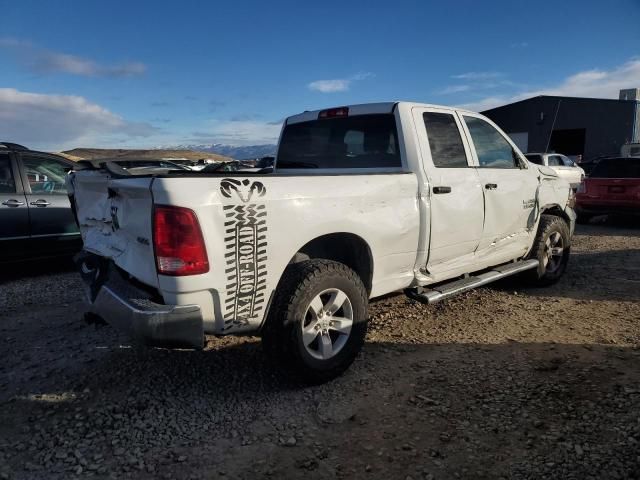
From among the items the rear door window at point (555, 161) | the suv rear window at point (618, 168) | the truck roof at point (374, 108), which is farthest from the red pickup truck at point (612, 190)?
the truck roof at point (374, 108)

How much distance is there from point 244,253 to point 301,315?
0.58 m

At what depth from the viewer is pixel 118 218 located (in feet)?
10.2

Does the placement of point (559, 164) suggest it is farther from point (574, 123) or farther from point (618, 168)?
point (574, 123)

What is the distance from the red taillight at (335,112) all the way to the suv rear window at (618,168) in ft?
29.4

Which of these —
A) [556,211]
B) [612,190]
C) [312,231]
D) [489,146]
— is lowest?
[612,190]

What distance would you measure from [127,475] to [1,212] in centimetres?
481

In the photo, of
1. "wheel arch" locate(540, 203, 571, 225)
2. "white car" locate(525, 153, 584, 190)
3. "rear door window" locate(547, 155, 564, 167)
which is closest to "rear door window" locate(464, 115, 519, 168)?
"wheel arch" locate(540, 203, 571, 225)

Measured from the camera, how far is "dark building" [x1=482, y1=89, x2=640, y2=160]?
26.5 meters

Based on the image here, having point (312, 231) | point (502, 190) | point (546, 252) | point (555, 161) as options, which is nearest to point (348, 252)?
point (312, 231)

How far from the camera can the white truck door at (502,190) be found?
4539 mm

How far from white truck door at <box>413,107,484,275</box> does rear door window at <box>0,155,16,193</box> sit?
516 cm

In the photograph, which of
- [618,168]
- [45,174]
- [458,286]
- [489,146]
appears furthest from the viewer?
[618,168]

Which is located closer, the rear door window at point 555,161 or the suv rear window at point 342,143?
the suv rear window at point 342,143

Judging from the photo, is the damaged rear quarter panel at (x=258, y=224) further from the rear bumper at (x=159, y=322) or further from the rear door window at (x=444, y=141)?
the rear door window at (x=444, y=141)
